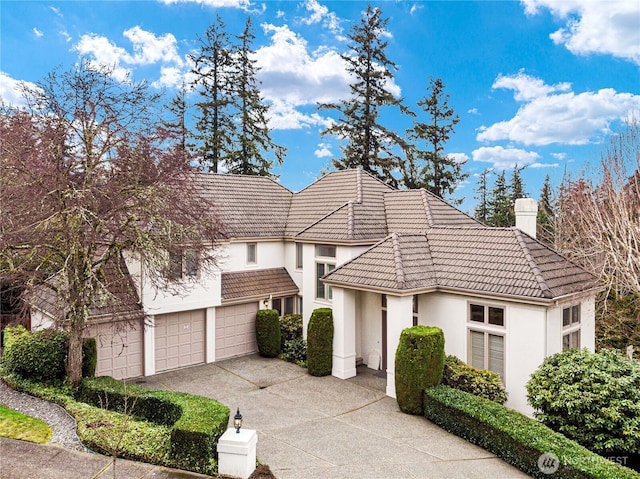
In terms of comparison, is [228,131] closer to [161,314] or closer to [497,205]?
[161,314]

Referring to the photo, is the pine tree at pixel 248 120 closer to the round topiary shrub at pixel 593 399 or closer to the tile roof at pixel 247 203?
the tile roof at pixel 247 203

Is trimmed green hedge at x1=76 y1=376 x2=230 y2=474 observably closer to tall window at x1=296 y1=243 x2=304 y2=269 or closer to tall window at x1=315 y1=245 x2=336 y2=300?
tall window at x1=315 y1=245 x2=336 y2=300

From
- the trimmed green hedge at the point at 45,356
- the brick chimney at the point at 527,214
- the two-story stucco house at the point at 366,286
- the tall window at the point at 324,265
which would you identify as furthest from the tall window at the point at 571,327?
the trimmed green hedge at the point at 45,356

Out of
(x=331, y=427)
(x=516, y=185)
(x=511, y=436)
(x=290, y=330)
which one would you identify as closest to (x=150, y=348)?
(x=290, y=330)

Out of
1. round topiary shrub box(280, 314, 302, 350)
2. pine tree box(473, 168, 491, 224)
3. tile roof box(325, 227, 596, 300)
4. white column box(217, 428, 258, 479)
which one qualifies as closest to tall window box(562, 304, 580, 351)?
tile roof box(325, 227, 596, 300)

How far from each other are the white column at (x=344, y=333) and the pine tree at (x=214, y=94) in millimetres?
20626

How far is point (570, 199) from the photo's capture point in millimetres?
21094

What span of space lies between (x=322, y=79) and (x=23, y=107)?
21.2m

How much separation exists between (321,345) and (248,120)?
22.6m

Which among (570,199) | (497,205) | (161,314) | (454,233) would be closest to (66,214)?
(161,314)

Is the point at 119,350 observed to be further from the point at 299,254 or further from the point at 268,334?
the point at 299,254

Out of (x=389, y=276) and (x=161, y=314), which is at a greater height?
(x=389, y=276)

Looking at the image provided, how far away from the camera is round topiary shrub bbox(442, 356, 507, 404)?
11.9 m

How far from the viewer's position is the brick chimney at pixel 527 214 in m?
15.2
